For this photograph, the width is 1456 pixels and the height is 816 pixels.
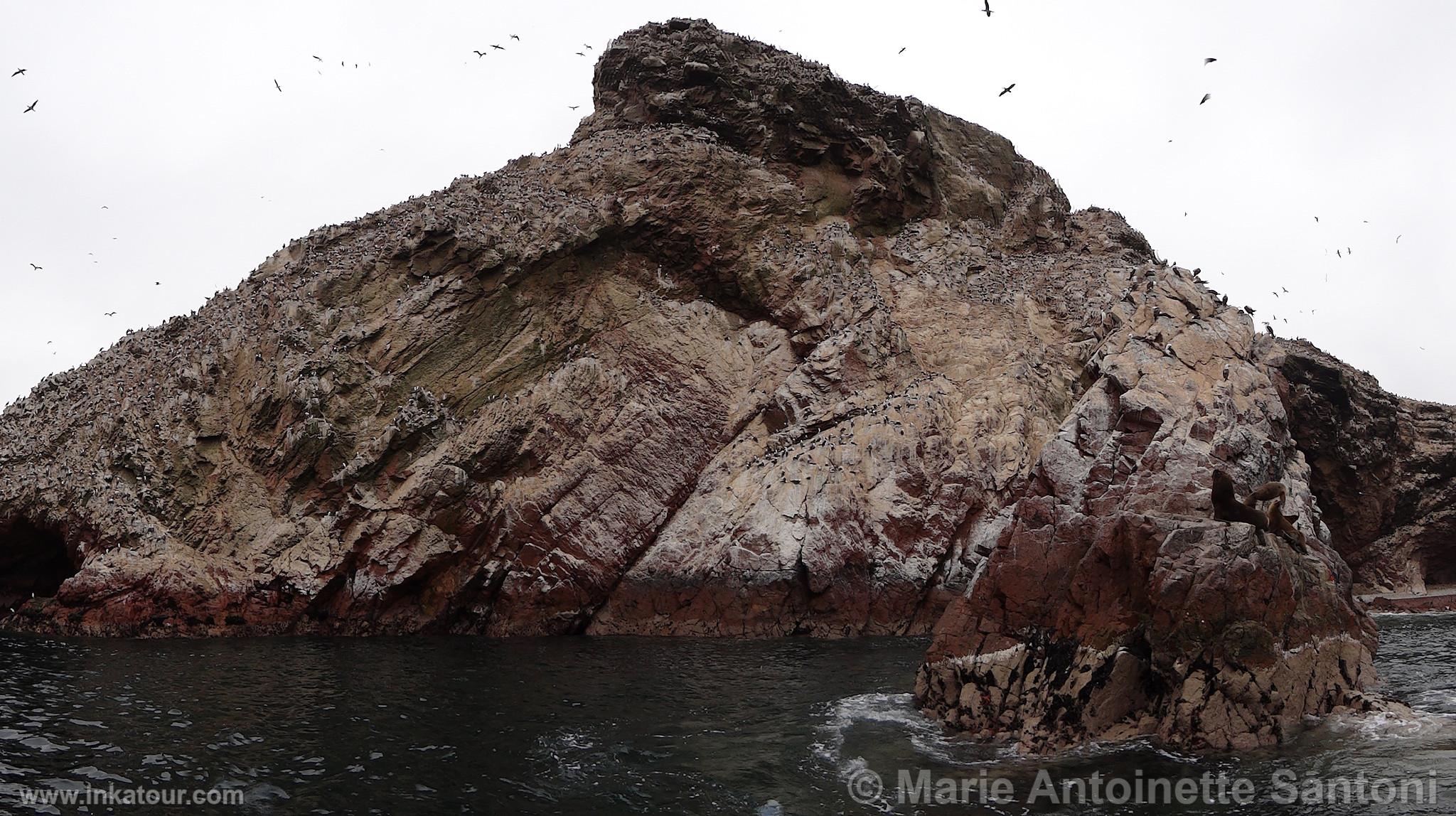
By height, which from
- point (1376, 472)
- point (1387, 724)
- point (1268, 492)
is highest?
point (1376, 472)

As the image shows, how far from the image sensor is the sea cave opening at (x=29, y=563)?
2964 cm

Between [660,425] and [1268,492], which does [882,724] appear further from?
[660,425]

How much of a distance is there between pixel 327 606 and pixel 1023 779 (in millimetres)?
23482

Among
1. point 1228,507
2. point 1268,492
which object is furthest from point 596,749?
point 1268,492

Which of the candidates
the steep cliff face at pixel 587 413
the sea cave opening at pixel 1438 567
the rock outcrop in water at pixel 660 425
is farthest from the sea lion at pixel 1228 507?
the sea cave opening at pixel 1438 567

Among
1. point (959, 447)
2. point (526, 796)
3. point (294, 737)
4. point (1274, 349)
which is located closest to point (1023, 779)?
point (526, 796)

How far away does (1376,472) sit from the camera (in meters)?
42.2

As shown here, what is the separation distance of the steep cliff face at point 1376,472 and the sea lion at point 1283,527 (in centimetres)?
2942

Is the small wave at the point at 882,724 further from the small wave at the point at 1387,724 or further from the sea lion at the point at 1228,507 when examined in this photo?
the sea lion at the point at 1228,507

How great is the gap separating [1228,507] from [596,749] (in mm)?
11875

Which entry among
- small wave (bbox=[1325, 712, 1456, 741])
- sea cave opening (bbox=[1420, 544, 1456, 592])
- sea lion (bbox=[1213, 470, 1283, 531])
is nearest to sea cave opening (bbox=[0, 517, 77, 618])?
sea lion (bbox=[1213, 470, 1283, 531])

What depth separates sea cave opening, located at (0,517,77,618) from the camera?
97.2 feet

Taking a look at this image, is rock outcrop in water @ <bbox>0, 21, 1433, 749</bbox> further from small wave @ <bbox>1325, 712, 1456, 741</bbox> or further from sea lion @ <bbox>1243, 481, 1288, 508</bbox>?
small wave @ <bbox>1325, 712, 1456, 741</bbox>

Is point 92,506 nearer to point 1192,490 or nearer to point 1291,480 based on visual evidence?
point 1192,490
